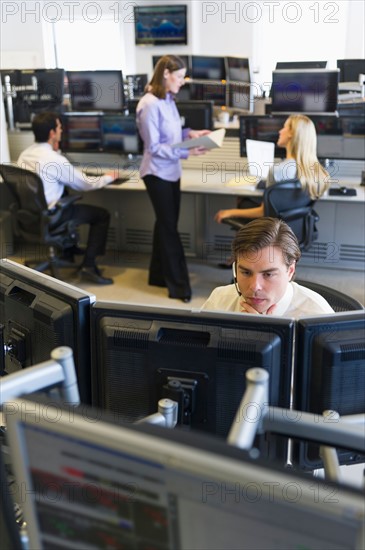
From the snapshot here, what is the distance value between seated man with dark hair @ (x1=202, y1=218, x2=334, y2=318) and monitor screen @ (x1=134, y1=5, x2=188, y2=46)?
368 inches

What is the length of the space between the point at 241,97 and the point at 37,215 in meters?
2.86

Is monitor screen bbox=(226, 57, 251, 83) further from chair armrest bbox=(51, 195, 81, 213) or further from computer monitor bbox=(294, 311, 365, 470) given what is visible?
computer monitor bbox=(294, 311, 365, 470)

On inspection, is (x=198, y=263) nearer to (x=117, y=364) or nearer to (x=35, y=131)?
(x=35, y=131)

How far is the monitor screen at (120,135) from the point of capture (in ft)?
16.3

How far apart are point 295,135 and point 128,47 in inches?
302

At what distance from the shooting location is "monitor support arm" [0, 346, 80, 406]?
98 centimetres

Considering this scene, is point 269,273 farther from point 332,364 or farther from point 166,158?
point 166,158

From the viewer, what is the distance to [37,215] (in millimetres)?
4266

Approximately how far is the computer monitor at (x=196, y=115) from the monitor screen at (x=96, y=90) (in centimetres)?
122

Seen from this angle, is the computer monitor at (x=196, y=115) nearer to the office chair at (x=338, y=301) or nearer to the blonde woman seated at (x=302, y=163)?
the blonde woman seated at (x=302, y=163)

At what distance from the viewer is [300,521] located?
0.65 metres

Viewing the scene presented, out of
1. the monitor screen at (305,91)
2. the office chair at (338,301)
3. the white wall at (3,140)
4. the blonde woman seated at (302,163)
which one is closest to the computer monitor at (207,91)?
the monitor screen at (305,91)

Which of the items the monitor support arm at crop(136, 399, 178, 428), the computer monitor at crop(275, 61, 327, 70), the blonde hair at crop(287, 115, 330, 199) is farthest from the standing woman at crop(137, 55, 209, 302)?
the computer monitor at crop(275, 61, 327, 70)

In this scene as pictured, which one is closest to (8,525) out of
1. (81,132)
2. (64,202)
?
(64,202)
